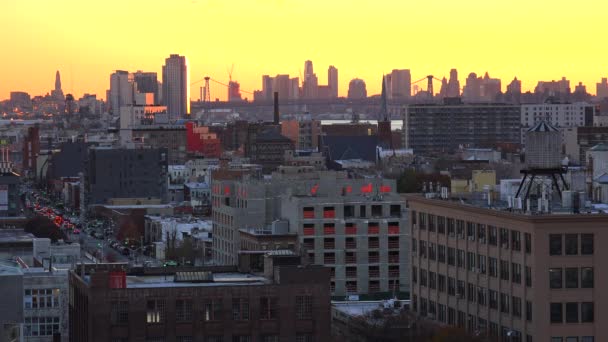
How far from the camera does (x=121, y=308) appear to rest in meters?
46.6

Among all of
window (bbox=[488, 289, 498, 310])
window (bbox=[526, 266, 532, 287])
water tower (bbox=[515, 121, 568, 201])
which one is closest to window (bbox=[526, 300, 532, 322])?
window (bbox=[526, 266, 532, 287])

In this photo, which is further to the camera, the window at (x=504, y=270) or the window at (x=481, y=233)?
the window at (x=481, y=233)

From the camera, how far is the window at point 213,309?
46.8m

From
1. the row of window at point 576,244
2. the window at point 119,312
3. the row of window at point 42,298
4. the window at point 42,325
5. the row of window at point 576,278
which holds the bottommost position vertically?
the window at point 42,325

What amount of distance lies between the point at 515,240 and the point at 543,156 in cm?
543

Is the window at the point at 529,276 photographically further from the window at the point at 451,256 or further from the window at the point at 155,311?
the window at the point at 155,311

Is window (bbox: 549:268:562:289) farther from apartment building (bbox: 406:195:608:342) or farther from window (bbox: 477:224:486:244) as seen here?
window (bbox: 477:224:486:244)

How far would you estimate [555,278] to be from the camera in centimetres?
4559

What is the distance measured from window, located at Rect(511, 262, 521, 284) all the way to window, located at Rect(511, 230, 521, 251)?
37cm

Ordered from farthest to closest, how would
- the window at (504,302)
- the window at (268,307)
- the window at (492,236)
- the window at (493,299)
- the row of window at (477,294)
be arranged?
the window at (492,236) < the window at (493,299) < the window at (504,302) < the window at (268,307) < the row of window at (477,294)

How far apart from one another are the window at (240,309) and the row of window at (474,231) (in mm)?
6159

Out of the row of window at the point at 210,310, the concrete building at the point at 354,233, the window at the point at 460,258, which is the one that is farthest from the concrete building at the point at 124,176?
the row of window at the point at 210,310

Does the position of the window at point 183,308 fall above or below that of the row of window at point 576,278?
below

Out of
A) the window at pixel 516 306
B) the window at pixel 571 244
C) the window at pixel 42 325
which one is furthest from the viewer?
the window at pixel 42 325
